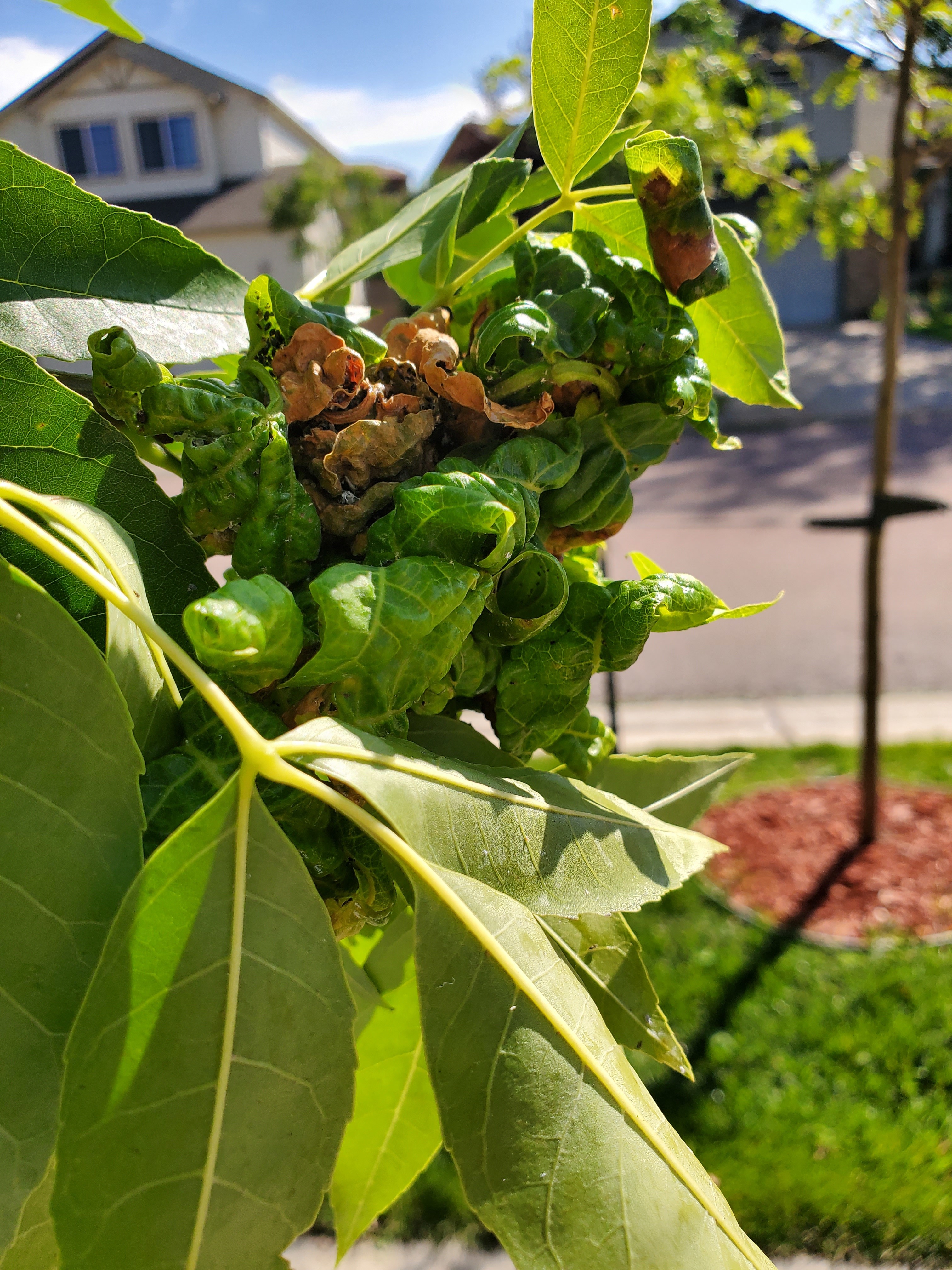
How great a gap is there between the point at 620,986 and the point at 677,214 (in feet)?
1.81

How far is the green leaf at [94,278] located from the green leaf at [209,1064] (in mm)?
336

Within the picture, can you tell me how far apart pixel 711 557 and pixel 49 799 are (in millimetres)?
7716

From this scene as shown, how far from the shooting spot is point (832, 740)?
459cm

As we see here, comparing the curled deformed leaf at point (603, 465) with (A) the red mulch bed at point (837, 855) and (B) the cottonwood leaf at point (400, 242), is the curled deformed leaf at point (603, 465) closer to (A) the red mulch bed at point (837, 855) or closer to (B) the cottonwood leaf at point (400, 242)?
(B) the cottonwood leaf at point (400, 242)

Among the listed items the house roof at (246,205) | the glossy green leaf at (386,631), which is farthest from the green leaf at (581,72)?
the house roof at (246,205)

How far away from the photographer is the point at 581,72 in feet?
2.04

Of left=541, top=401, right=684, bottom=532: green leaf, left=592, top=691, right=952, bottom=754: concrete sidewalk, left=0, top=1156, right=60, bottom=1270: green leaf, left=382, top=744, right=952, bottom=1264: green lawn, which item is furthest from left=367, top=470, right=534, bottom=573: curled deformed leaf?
left=592, top=691, right=952, bottom=754: concrete sidewalk

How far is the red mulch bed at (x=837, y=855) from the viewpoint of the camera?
3168 mm

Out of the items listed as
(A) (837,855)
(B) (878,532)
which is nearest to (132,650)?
(B) (878,532)

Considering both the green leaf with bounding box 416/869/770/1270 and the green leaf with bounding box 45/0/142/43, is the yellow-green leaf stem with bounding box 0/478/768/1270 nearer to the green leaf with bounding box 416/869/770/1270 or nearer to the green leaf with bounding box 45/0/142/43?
the green leaf with bounding box 416/869/770/1270

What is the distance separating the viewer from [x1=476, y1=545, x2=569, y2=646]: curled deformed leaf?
0.59 metres

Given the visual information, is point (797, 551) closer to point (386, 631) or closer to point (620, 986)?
point (620, 986)

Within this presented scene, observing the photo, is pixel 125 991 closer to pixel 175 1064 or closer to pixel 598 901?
pixel 175 1064

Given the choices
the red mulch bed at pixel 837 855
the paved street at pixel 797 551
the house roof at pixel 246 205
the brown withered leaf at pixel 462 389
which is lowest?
the paved street at pixel 797 551
